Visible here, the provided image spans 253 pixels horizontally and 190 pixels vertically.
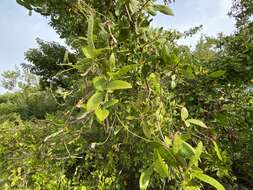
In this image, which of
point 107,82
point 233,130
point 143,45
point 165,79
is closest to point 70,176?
point 233,130

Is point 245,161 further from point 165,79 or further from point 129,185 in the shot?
point 165,79

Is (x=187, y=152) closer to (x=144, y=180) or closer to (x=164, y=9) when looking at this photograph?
(x=144, y=180)

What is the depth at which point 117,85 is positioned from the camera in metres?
0.44

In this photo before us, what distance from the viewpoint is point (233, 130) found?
158cm

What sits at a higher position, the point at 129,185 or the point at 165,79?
the point at 165,79

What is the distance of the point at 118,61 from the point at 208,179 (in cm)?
38

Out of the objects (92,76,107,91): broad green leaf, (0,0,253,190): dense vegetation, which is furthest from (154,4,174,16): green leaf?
(92,76,107,91): broad green leaf

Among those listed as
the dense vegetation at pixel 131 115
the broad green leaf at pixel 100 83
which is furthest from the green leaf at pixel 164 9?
the broad green leaf at pixel 100 83

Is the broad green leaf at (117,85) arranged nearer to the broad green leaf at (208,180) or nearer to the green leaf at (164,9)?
the broad green leaf at (208,180)

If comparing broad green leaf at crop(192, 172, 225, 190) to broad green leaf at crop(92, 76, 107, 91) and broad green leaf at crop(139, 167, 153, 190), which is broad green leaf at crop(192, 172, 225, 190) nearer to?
broad green leaf at crop(139, 167, 153, 190)

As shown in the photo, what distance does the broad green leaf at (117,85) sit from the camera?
436 mm

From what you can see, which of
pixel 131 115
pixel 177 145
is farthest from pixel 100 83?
pixel 131 115

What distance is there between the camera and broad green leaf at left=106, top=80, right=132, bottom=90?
44 centimetres

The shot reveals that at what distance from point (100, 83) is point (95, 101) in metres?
0.03
